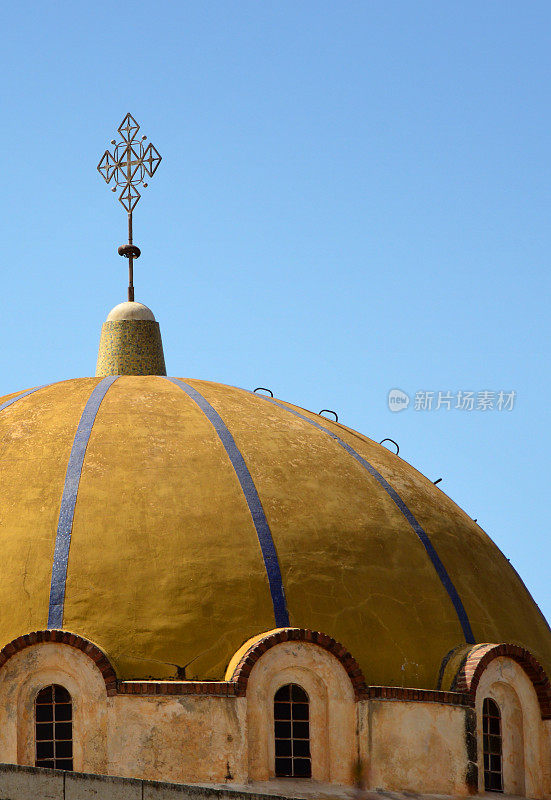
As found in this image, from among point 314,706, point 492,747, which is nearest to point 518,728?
point 492,747

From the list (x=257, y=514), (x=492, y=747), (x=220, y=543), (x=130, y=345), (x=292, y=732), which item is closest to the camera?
(x=292, y=732)

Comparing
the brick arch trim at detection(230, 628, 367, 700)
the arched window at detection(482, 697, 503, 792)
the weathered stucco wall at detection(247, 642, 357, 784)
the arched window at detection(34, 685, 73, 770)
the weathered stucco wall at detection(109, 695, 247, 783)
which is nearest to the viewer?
the weathered stucco wall at detection(109, 695, 247, 783)

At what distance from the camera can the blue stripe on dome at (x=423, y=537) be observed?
19.4m

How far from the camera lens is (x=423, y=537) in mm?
20078

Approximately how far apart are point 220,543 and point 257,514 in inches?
26.7

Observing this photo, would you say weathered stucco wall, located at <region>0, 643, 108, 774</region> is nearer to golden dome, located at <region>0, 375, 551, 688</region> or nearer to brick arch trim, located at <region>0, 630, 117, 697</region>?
brick arch trim, located at <region>0, 630, 117, 697</region>

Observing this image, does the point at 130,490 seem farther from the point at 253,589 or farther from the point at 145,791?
the point at 145,791

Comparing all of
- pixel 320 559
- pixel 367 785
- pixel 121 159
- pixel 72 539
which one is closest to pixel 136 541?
pixel 72 539

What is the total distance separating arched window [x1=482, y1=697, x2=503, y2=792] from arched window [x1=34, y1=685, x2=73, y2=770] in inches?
191

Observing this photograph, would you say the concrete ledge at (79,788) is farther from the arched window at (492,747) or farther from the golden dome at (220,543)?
the arched window at (492,747)

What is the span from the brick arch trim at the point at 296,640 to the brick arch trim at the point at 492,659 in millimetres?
1268

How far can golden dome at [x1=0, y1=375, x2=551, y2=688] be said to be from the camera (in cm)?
1798

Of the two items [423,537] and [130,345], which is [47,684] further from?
[130,345]

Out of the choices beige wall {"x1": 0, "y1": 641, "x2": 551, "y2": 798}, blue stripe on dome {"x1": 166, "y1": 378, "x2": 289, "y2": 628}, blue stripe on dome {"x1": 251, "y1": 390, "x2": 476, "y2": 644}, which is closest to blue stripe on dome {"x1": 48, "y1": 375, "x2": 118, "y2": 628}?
beige wall {"x1": 0, "y1": 641, "x2": 551, "y2": 798}
